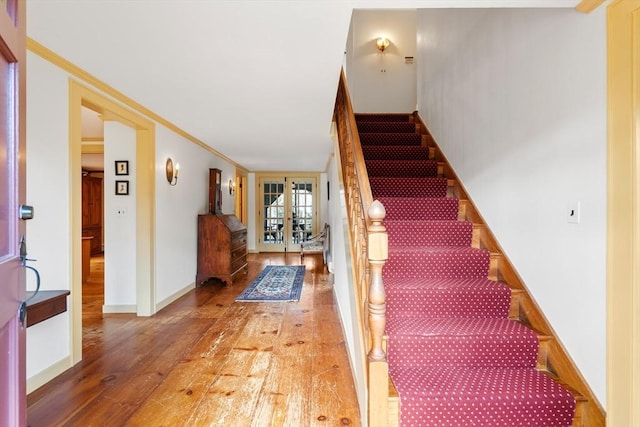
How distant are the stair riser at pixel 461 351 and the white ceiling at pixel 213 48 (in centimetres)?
169

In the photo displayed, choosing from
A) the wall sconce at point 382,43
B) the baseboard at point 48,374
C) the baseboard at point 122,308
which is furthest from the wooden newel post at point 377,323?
the wall sconce at point 382,43

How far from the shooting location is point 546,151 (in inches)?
70.9

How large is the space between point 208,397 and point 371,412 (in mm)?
1073

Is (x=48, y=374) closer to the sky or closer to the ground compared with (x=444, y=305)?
closer to the ground

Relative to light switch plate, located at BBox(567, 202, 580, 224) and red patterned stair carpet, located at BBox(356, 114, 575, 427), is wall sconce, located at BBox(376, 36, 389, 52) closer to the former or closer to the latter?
red patterned stair carpet, located at BBox(356, 114, 575, 427)

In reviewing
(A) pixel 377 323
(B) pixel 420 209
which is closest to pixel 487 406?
(A) pixel 377 323

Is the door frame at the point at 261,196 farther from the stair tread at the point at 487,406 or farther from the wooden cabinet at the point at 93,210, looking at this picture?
the stair tread at the point at 487,406

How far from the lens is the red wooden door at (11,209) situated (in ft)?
2.91

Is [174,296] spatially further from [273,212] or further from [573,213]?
[273,212]

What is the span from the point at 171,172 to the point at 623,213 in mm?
4143

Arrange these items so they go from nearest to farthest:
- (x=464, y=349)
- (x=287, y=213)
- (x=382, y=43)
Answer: (x=464, y=349), (x=382, y=43), (x=287, y=213)

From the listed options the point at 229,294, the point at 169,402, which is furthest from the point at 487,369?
the point at 229,294

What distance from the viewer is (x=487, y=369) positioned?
1737 millimetres

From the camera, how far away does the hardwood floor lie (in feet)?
5.93
